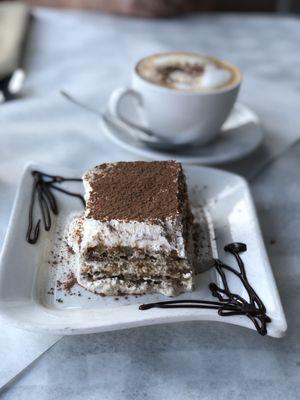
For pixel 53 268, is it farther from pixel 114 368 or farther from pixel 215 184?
pixel 215 184

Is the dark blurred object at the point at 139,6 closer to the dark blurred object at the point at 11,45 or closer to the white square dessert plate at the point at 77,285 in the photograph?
the dark blurred object at the point at 11,45

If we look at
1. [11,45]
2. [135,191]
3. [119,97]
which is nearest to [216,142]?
[119,97]

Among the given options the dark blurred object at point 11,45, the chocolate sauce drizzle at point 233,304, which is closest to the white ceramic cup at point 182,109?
the dark blurred object at point 11,45

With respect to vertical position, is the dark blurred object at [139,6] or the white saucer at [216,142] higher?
the white saucer at [216,142]

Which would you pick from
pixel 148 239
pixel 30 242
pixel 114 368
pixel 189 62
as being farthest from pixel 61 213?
pixel 189 62

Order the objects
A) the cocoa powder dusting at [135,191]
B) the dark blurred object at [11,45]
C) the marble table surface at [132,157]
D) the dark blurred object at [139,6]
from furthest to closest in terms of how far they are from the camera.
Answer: the dark blurred object at [139,6] → the dark blurred object at [11,45] → the cocoa powder dusting at [135,191] → the marble table surface at [132,157]

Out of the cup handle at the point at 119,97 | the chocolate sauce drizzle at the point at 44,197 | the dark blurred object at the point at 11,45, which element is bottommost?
the dark blurred object at the point at 11,45

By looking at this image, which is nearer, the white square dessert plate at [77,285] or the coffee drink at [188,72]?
the white square dessert plate at [77,285]
